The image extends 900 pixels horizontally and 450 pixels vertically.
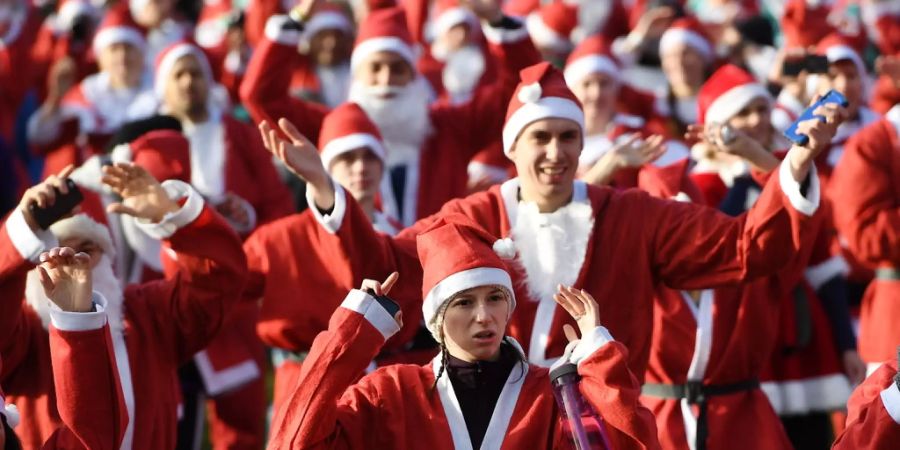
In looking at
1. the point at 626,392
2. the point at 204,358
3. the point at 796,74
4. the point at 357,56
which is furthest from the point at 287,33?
the point at 626,392

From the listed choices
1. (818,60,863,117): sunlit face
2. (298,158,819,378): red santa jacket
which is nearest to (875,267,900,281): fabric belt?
(818,60,863,117): sunlit face

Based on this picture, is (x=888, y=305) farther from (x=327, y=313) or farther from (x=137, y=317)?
(x=137, y=317)

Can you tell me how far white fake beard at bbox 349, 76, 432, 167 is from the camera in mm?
9578

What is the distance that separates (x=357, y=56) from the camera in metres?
10.0

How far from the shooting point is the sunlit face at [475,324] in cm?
560

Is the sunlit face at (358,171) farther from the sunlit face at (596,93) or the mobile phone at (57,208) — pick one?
the sunlit face at (596,93)

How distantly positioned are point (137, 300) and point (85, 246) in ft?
0.93

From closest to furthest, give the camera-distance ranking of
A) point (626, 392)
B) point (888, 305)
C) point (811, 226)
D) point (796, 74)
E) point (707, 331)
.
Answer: point (626, 392) → point (811, 226) → point (707, 331) → point (888, 305) → point (796, 74)

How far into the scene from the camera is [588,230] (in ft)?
21.7

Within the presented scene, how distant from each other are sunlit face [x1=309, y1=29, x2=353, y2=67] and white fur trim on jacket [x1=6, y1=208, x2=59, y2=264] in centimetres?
563

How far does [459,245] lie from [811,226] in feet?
4.29

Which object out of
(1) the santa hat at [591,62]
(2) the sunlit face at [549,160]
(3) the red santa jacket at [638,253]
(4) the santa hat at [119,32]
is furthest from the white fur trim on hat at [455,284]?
(4) the santa hat at [119,32]

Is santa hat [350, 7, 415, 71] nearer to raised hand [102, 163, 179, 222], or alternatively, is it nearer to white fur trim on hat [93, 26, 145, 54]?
white fur trim on hat [93, 26, 145, 54]

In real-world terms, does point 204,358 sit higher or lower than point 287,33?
lower
